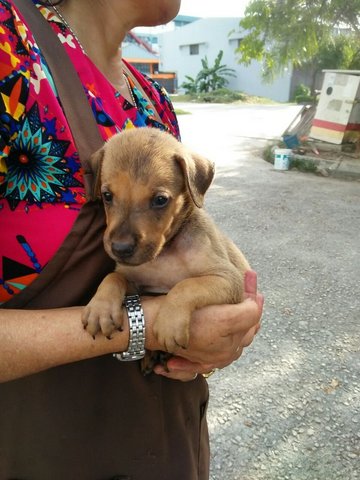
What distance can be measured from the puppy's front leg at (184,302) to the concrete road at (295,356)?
1818 millimetres

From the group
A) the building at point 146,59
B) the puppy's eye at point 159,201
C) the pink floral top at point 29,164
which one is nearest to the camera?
the pink floral top at point 29,164

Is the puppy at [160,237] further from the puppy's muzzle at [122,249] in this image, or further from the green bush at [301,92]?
the green bush at [301,92]

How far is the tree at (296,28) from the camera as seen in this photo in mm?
15562

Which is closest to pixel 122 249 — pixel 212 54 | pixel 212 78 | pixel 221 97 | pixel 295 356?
pixel 295 356

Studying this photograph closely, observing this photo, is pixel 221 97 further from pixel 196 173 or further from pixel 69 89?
pixel 69 89

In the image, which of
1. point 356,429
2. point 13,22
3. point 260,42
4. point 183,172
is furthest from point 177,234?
A: point 260,42

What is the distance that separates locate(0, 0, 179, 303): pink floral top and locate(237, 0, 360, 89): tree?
53.6 ft

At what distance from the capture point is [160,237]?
5.95 feet

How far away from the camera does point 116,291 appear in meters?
1.62

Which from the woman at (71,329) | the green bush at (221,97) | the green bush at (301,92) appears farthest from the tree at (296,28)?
the green bush at (221,97)

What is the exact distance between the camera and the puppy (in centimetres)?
157

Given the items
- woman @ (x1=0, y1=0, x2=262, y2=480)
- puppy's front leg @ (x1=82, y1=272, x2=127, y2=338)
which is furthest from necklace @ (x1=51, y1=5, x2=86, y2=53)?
puppy's front leg @ (x1=82, y1=272, x2=127, y2=338)

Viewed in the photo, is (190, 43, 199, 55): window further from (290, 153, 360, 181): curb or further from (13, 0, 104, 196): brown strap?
(13, 0, 104, 196): brown strap

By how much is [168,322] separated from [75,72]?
36.0 inches
